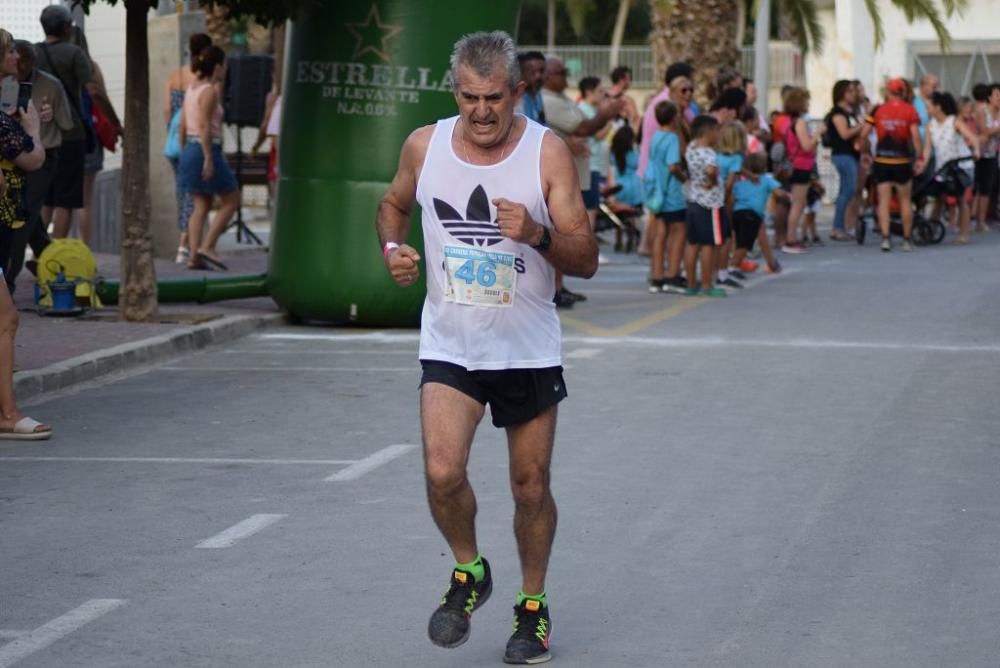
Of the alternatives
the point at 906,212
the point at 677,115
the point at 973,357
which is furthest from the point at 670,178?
the point at 906,212

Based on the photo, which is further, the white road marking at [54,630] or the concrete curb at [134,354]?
the concrete curb at [134,354]

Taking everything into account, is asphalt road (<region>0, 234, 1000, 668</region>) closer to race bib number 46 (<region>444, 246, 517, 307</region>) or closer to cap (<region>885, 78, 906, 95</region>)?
race bib number 46 (<region>444, 246, 517, 307</region>)

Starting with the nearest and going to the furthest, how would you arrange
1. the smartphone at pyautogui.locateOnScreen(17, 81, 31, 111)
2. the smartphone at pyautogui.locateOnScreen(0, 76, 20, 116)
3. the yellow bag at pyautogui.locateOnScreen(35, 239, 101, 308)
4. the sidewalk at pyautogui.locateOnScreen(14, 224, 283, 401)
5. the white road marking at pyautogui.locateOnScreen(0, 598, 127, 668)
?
the white road marking at pyautogui.locateOnScreen(0, 598, 127, 668), the smartphone at pyautogui.locateOnScreen(0, 76, 20, 116), the smartphone at pyautogui.locateOnScreen(17, 81, 31, 111), the sidewalk at pyautogui.locateOnScreen(14, 224, 283, 401), the yellow bag at pyautogui.locateOnScreen(35, 239, 101, 308)

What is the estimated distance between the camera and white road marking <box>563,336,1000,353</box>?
1311 centimetres

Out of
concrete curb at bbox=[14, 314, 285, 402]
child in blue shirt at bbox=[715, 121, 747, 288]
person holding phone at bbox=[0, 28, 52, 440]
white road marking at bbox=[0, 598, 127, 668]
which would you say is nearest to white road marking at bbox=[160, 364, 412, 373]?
concrete curb at bbox=[14, 314, 285, 402]

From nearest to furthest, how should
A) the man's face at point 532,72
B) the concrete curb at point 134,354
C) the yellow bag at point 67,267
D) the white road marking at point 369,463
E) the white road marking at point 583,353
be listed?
the white road marking at point 369,463 < the concrete curb at point 134,354 < the white road marking at point 583,353 < the yellow bag at point 67,267 < the man's face at point 532,72

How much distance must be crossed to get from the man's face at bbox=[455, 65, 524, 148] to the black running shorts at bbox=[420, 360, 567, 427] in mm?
653

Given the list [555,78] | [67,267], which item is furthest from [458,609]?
[555,78]

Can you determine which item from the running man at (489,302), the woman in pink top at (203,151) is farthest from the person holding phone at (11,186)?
the woman in pink top at (203,151)

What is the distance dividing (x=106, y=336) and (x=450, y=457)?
7.87m

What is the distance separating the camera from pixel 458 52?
563 cm

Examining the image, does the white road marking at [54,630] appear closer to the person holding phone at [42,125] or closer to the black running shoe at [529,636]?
the black running shoe at [529,636]

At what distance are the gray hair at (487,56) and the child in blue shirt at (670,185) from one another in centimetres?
1086

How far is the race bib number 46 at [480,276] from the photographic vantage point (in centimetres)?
562
